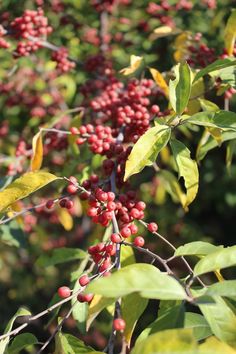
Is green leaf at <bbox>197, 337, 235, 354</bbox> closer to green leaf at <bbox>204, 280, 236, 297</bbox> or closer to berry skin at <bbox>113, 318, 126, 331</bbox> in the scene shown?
green leaf at <bbox>204, 280, 236, 297</bbox>

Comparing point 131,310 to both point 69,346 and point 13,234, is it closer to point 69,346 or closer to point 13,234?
point 69,346

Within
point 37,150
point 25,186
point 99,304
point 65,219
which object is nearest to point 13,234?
point 65,219

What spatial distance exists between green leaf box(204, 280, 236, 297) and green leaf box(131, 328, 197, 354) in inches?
6.1

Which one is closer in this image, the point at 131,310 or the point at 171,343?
the point at 171,343

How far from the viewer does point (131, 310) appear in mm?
1121

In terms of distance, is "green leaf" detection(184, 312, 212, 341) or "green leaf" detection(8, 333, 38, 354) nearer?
"green leaf" detection(184, 312, 212, 341)

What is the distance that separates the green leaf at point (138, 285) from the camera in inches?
32.2

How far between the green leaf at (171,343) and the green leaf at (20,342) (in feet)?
1.53

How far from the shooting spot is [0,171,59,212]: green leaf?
4.03 feet

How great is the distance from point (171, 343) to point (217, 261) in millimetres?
234

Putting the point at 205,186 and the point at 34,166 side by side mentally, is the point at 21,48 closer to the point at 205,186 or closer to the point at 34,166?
the point at 34,166

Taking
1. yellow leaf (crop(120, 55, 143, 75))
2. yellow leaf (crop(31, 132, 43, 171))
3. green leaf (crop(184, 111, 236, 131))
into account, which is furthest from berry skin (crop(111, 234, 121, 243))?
yellow leaf (crop(120, 55, 143, 75))

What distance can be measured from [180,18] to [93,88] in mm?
995

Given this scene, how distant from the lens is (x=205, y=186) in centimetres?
392
